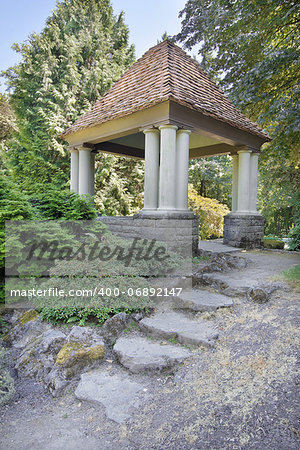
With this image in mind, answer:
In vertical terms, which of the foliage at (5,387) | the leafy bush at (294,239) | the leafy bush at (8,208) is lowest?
the foliage at (5,387)

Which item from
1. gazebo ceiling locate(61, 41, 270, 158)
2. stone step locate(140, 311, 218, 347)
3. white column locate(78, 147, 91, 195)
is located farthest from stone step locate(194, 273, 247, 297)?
white column locate(78, 147, 91, 195)

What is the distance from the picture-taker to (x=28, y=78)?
47.5 ft

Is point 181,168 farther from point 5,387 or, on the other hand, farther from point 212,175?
point 212,175

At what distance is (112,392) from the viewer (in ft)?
9.43

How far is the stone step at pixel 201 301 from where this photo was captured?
4.29 metres

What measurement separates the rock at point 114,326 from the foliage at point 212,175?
14.3m

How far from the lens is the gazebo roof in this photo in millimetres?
6547

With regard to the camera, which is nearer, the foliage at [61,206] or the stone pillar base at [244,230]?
the foliage at [61,206]

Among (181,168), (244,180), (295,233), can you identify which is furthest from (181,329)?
(244,180)

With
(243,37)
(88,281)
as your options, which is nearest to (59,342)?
(88,281)

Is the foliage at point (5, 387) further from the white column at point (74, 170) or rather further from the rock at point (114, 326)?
the white column at point (74, 170)

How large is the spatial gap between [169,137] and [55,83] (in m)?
10.8

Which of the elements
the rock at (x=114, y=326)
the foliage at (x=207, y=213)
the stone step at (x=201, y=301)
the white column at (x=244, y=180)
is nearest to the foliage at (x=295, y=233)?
the white column at (x=244, y=180)

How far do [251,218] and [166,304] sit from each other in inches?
211
